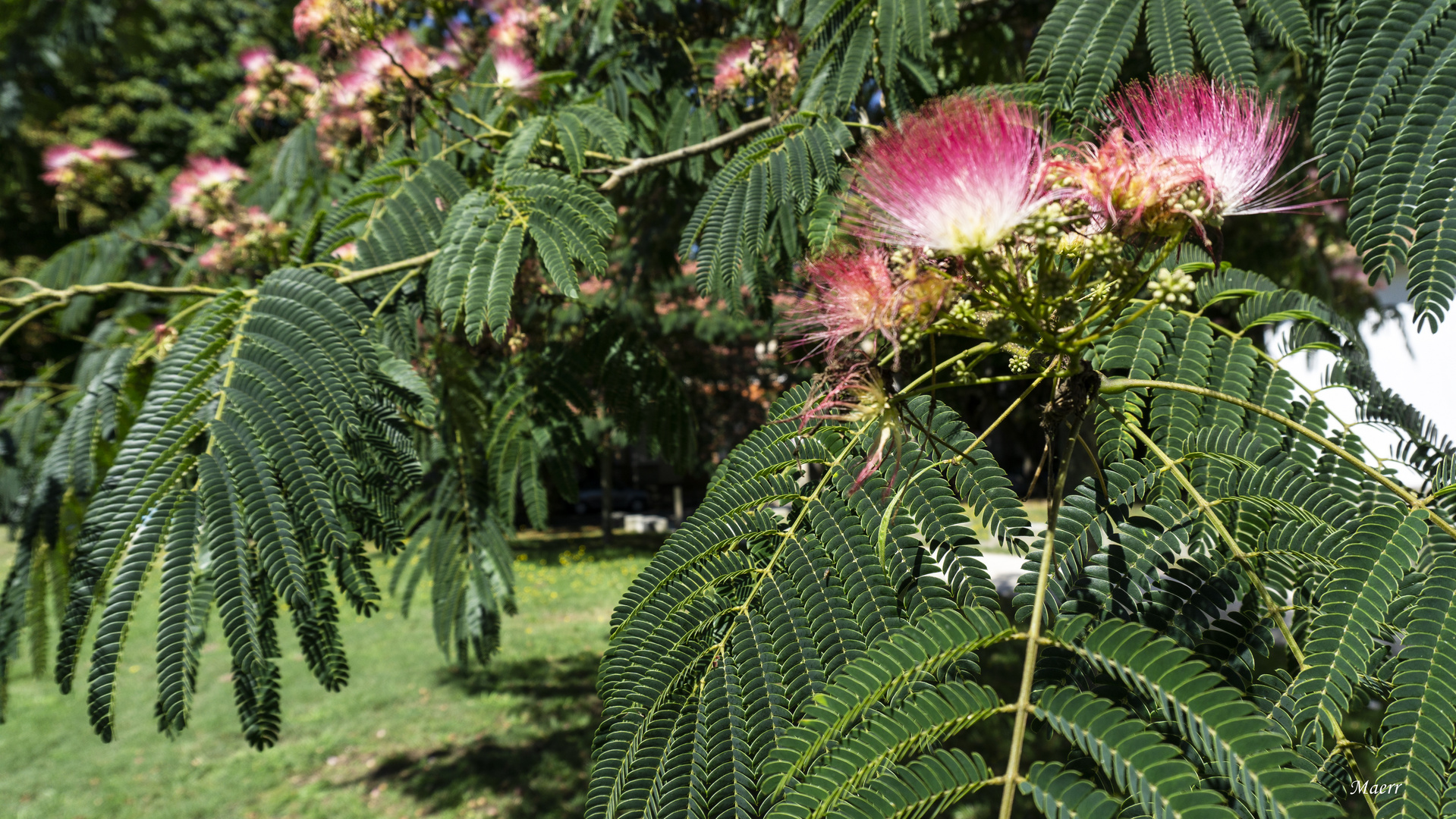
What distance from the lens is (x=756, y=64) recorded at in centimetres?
288

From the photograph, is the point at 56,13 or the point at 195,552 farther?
the point at 56,13

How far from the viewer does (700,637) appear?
134cm

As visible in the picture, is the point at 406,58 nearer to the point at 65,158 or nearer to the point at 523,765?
the point at 65,158

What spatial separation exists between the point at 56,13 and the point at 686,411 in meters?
7.61

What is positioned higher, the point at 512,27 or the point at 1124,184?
the point at 512,27

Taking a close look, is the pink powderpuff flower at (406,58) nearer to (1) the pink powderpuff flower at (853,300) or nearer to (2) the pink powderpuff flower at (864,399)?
(1) the pink powderpuff flower at (853,300)

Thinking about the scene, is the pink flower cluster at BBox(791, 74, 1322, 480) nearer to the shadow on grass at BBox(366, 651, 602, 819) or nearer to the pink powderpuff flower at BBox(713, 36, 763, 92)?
the pink powderpuff flower at BBox(713, 36, 763, 92)

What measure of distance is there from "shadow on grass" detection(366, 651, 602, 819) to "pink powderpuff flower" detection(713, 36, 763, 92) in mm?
4462

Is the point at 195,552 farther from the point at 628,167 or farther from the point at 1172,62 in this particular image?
the point at 1172,62

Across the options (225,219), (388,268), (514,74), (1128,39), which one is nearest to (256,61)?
(225,219)

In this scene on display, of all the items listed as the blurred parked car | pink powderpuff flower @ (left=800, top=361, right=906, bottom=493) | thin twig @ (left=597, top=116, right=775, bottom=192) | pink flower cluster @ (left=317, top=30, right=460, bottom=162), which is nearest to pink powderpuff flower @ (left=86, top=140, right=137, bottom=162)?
pink flower cluster @ (left=317, top=30, right=460, bottom=162)

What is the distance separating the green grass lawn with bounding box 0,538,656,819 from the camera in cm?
545

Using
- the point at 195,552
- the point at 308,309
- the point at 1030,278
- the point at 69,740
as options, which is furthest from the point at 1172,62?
the point at 69,740

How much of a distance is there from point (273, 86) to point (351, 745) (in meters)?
4.96
